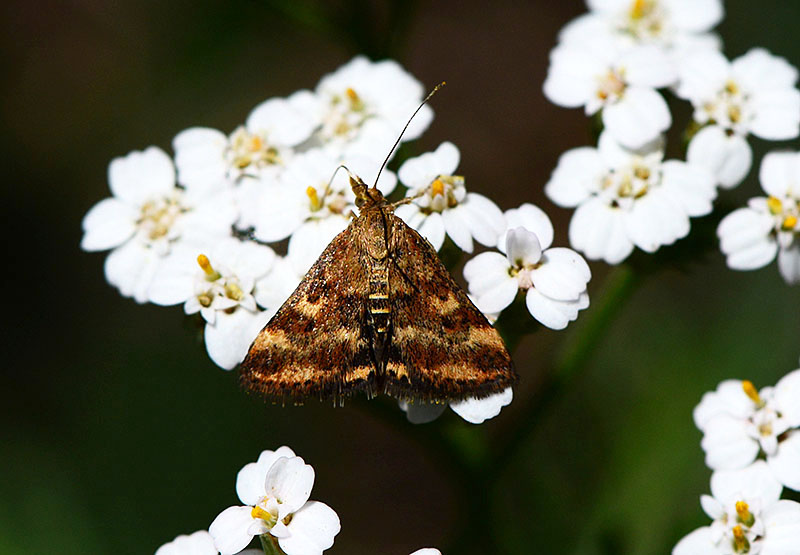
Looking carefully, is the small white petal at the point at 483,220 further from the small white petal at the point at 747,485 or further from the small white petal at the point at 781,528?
the small white petal at the point at 781,528

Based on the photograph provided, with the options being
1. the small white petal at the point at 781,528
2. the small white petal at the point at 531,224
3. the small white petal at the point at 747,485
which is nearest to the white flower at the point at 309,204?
the small white petal at the point at 531,224

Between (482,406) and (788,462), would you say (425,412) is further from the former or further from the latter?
(788,462)

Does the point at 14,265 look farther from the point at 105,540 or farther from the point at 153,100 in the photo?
the point at 105,540

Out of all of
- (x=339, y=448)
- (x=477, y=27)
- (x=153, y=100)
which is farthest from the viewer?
(x=477, y=27)

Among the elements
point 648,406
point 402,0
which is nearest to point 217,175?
point 402,0

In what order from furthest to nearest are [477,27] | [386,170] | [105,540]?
[477,27] → [105,540] → [386,170]

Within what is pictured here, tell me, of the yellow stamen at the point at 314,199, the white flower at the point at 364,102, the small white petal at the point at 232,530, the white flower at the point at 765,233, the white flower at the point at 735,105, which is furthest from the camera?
the white flower at the point at 364,102

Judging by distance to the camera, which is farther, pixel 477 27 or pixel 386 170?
pixel 477 27

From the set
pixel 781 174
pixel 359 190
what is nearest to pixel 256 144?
pixel 359 190
